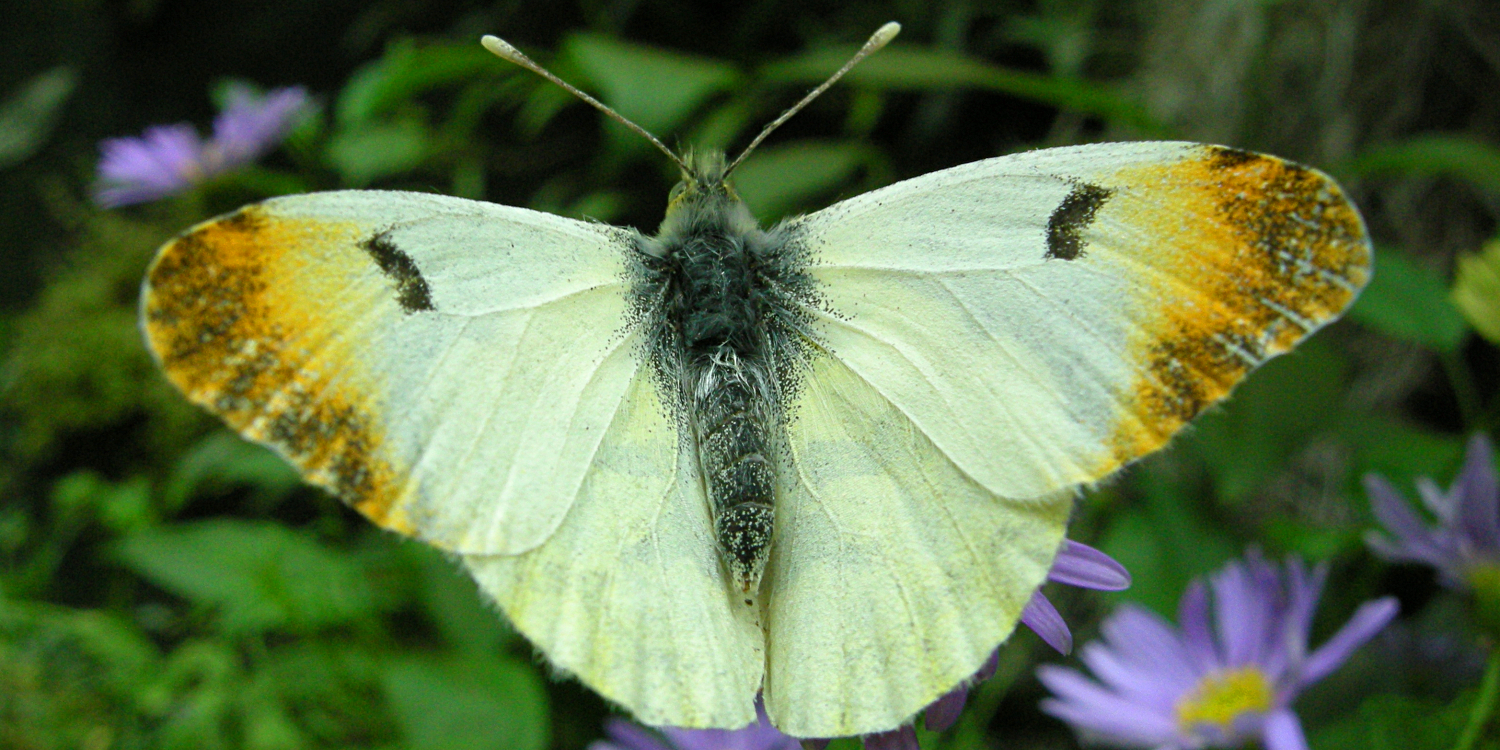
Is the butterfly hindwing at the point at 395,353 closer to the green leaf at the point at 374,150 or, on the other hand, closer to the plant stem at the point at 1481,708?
the plant stem at the point at 1481,708

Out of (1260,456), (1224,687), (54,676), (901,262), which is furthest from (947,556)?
(54,676)

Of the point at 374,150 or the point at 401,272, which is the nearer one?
the point at 401,272

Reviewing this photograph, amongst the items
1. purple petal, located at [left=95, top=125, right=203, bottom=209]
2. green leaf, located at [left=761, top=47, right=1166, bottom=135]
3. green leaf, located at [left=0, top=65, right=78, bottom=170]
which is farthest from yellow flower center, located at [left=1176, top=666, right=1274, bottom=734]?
green leaf, located at [left=0, top=65, right=78, bottom=170]

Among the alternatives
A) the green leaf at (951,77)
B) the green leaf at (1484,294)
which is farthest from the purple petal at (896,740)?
the green leaf at (951,77)

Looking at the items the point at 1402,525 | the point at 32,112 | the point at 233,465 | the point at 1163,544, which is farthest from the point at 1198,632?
the point at 32,112

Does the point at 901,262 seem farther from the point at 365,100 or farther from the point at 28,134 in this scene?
the point at 28,134

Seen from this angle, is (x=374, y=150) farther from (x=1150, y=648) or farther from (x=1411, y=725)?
(x=1411, y=725)
